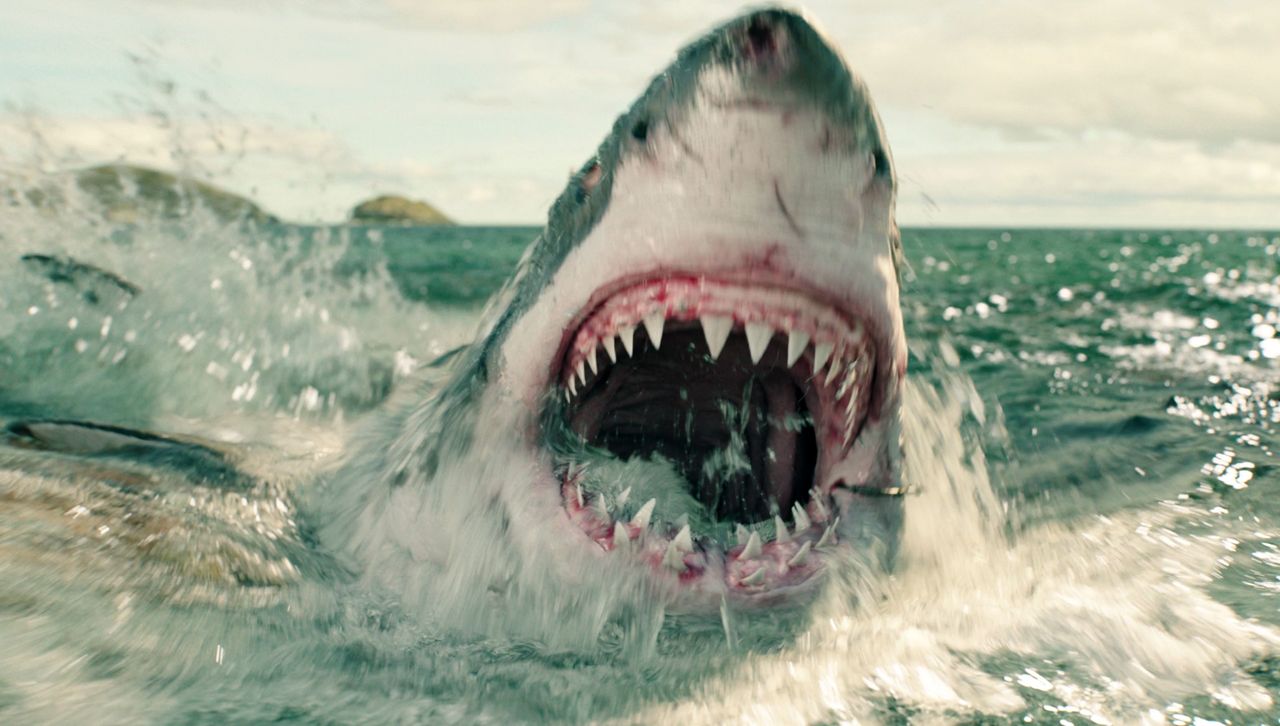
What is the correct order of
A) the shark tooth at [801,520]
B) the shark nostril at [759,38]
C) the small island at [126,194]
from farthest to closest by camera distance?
the small island at [126,194]
the shark tooth at [801,520]
the shark nostril at [759,38]

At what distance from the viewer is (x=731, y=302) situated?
1.70 meters

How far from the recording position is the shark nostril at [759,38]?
1.58 metres

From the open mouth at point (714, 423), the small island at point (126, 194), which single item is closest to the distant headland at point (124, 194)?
the small island at point (126, 194)

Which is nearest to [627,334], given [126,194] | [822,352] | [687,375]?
[822,352]

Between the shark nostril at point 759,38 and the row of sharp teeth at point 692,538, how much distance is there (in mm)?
789

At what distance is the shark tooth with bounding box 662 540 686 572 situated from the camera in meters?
1.80

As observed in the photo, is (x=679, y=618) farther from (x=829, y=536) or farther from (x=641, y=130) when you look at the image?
(x=641, y=130)

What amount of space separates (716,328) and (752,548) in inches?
16.4

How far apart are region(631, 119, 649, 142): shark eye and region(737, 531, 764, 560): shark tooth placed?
73cm

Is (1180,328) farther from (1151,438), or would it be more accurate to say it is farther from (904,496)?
(904,496)

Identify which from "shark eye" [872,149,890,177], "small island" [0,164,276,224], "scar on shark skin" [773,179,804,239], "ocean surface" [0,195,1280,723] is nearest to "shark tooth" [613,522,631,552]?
"ocean surface" [0,195,1280,723]

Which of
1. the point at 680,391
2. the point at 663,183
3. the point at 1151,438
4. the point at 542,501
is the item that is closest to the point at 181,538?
the point at 542,501

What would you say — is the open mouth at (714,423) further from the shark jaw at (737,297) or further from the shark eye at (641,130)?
the shark eye at (641,130)

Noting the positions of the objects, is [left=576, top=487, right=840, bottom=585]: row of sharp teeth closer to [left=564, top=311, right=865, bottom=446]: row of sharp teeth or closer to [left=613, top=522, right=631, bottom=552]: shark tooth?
[left=613, top=522, right=631, bottom=552]: shark tooth
